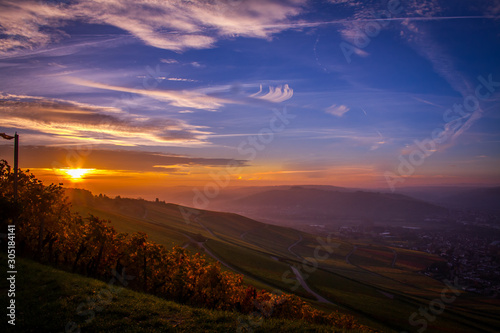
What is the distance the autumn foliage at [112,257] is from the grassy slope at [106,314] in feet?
33.7

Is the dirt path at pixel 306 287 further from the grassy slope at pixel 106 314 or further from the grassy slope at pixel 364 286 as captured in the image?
the grassy slope at pixel 106 314

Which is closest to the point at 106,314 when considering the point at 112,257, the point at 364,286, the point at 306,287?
the point at 112,257

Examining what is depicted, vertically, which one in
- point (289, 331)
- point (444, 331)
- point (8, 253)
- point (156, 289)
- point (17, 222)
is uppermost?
point (17, 222)

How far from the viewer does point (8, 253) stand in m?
27.9

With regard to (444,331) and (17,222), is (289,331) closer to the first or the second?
(17,222)

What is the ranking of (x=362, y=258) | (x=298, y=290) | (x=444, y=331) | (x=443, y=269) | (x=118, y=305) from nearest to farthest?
1. (x=118, y=305)
2. (x=444, y=331)
3. (x=298, y=290)
4. (x=443, y=269)
5. (x=362, y=258)

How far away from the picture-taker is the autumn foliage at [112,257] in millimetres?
31188

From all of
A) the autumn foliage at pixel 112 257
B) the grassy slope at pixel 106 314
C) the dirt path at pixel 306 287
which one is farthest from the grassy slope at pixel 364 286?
the grassy slope at pixel 106 314

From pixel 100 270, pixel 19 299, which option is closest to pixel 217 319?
pixel 19 299

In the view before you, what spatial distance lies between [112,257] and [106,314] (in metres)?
18.7

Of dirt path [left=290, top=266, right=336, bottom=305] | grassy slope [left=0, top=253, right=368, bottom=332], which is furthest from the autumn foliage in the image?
→ dirt path [left=290, top=266, right=336, bottom=305]

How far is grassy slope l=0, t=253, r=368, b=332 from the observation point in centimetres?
1620

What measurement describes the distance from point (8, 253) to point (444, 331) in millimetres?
98644

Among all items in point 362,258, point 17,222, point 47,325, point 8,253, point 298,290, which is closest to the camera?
point 47,325
